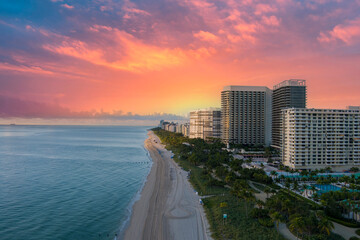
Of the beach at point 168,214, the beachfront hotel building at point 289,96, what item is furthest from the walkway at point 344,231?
the beachfront hotel building at point 289,96

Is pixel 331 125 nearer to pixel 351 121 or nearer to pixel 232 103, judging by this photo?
pixel 351 121

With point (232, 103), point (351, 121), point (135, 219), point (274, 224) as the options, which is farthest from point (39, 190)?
point (232, 103)

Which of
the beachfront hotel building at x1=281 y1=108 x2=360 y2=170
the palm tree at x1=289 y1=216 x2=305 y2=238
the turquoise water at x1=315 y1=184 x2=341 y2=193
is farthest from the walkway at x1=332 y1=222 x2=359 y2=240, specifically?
the beachfront hotel building at x1=281 y1=108 x2=360 y2=170

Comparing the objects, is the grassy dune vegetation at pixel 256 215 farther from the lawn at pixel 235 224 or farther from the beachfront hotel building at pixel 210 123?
the beachfront hotel building at pixel 210 123

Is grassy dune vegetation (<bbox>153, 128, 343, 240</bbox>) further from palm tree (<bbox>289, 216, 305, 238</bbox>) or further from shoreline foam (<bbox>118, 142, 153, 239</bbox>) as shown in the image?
shoreline foam (<bbox>118, 142, 153, 239</bbox>)

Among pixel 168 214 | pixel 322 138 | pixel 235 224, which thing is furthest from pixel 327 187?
pixel 168 214

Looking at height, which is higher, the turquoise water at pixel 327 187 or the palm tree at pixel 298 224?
the palm tree at pixel 298 224

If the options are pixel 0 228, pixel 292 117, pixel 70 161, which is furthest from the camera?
pixel 70 161
